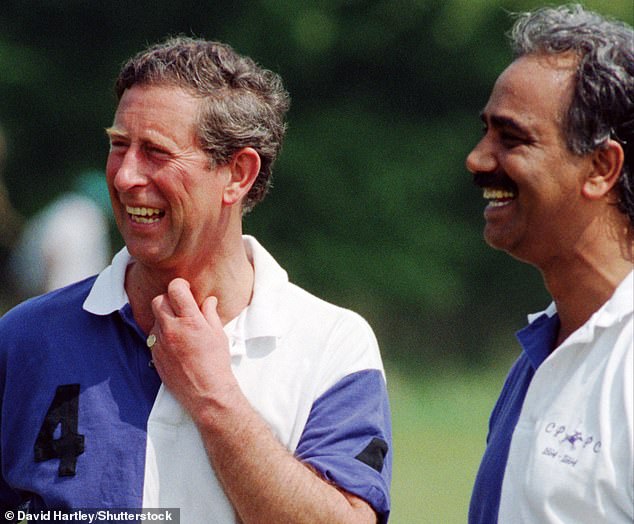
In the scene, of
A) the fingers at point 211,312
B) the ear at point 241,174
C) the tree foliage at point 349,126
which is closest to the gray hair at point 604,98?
the ear at point 241,174

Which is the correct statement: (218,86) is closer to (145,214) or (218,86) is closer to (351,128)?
(145,214)

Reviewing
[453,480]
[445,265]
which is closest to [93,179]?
[453,480]

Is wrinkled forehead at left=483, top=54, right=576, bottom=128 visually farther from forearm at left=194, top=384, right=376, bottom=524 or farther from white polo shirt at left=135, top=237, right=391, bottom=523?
forearm at left=194, top=384, right=376, bottom=524

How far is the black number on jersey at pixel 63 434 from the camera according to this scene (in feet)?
11.2

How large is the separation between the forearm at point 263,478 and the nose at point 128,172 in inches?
23.3

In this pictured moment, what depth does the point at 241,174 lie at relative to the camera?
3.73 m

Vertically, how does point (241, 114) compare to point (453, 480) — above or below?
above

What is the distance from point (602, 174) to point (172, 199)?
1053 mm

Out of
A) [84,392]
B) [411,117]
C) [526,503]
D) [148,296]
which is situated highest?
[411,117]

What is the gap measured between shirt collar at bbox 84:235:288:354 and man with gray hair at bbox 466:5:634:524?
58 cm

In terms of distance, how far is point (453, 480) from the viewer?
8445 mm

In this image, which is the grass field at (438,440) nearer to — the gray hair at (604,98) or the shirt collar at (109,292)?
the shirt collar at (109,292)

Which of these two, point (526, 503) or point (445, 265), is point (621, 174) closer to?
point (526, 503)

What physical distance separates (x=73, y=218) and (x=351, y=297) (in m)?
5.10
